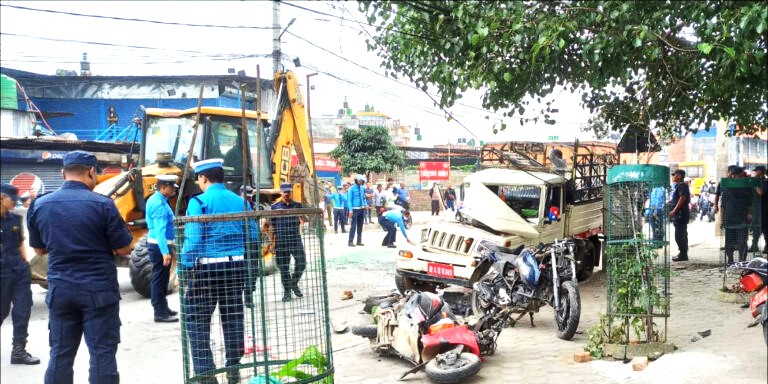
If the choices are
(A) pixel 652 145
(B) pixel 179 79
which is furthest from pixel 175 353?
(B) pixel 179 79

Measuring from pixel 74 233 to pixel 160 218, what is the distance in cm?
413

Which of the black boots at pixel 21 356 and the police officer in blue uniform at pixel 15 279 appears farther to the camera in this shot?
the black boots at pixel 21 356

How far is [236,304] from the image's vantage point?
5.12 m

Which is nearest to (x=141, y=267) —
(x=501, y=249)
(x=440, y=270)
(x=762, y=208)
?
(x=440, y=270)

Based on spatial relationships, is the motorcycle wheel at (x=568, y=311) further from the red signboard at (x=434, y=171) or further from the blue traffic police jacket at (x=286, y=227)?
the red signboard at (x=434, y=171)

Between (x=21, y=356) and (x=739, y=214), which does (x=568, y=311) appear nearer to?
(x=21, y=356)

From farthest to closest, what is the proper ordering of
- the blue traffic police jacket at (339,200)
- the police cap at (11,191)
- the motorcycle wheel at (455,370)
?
the blue traffic police jacket at (339,200) → the motorcycle wheel at (455,370) → the police cap at (11,191)

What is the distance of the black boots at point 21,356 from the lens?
6418mm

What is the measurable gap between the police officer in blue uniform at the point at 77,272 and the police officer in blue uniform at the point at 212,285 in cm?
Answer: 53

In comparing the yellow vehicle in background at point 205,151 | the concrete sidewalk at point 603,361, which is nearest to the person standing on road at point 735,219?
the concrete sidewalk at point 603,361

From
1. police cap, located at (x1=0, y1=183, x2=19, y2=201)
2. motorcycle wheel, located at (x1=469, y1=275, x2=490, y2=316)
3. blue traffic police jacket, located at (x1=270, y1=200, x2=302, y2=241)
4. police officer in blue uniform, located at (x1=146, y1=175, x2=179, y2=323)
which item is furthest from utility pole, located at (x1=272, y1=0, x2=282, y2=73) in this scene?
police cap, located at (x1=0, y1=183, x2=19, y2=201)

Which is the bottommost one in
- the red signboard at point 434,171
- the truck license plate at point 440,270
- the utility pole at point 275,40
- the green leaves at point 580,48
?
the truck license plate at point 440,270

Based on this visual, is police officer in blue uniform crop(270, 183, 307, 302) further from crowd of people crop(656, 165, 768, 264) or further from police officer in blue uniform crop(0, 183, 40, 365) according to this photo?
crowd of people crop(656, 165, 768, 264)

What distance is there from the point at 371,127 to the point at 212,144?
19.1m
